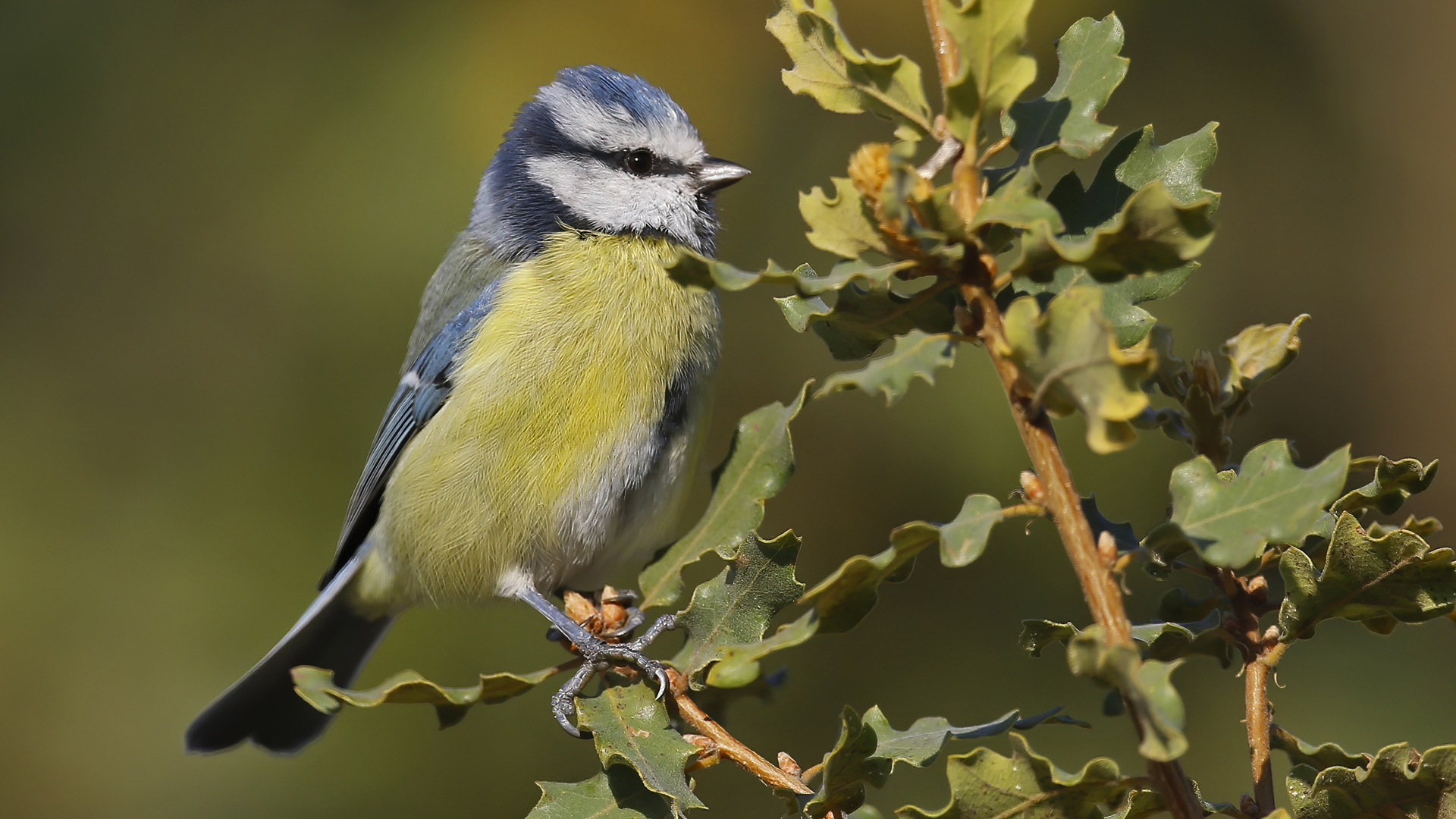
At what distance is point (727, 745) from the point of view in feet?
4.51

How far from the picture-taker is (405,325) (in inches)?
123

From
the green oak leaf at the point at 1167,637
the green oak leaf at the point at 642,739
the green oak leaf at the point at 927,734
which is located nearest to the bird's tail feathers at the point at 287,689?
the green oak leaf at the point at 642,739

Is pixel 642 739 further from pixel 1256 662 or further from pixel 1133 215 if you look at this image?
pixel 1133 215

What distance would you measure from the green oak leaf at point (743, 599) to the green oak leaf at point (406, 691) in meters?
0.20

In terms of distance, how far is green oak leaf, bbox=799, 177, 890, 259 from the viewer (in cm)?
102

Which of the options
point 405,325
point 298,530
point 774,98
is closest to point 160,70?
point 405,325

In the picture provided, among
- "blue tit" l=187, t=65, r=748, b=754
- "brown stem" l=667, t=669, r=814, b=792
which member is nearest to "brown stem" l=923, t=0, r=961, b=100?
"brown stem" l=667, t=669, r=814, b=792

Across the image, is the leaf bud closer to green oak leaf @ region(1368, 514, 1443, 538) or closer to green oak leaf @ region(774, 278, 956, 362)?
green oak leaf @ region(774, 278, 956, 362)

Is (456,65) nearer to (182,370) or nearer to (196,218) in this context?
(196,218)

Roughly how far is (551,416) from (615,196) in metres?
0.68

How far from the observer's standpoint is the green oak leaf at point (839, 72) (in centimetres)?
104

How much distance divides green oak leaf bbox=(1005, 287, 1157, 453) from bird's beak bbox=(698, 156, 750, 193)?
1.87 metres

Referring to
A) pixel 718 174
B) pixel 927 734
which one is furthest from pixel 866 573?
pixel 718 174

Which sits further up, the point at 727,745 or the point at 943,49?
the point at 943,49
